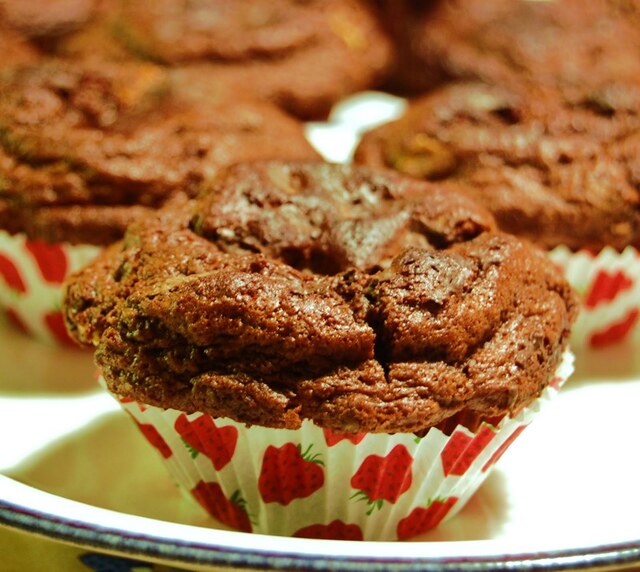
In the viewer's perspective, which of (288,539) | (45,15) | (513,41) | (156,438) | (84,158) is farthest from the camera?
(45,15)

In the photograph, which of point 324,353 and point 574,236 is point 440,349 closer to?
point 324,353

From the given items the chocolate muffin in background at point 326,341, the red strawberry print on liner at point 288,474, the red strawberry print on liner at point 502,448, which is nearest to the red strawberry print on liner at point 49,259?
the chocolate muffin in background at point 326,341

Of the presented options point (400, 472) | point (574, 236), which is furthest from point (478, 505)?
point (574, 236)

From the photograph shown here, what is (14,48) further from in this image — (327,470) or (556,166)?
(327,470)

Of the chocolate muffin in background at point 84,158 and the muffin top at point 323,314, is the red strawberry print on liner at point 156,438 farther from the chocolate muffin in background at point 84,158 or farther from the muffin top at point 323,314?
the chocolate muffin in background at point 84,158

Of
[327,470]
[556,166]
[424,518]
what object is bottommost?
[424,518]

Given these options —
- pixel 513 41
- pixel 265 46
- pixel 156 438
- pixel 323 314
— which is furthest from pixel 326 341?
pixel 513 41

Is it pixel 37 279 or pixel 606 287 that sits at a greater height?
pixel 37 279

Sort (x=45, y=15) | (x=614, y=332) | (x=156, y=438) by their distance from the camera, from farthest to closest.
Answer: (x=45, y=15) < (x=614, y=332) < (x=156, y=438)
